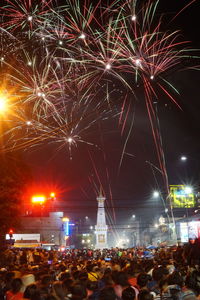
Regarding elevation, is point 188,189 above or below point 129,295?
above

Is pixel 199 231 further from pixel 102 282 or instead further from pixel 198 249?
pixel 102 282

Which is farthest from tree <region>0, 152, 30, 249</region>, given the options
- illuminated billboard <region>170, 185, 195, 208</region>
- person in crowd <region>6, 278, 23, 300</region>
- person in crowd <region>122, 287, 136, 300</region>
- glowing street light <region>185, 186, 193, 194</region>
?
illuminated billboard <region>170, 185, 195, 208</region>

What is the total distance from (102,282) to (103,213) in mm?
82609

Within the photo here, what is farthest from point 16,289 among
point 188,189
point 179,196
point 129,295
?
point 179,196

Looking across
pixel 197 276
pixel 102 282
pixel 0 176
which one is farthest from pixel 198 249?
pixel 0 176

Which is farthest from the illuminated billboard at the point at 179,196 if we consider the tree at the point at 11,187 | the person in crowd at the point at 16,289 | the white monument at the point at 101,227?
the white monument at the point at 101,227

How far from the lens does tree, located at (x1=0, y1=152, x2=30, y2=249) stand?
22.1 meters

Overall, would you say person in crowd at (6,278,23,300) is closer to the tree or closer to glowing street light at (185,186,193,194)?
the tree

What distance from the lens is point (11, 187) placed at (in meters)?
22.7

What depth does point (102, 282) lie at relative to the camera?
380 inches

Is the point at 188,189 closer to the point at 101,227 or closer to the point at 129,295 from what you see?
the point at 129,295

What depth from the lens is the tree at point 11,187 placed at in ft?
72.6

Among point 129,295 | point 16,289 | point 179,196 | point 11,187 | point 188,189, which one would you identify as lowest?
point 16,289

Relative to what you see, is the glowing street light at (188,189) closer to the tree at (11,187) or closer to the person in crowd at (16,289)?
the tree at (11,187)
